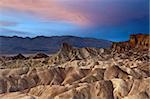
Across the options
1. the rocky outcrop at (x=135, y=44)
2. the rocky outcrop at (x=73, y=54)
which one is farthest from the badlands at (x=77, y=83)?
the rocky outcrop at (x=135, y=44)

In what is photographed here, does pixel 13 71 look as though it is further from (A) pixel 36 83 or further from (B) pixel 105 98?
(B) pixel 105 98

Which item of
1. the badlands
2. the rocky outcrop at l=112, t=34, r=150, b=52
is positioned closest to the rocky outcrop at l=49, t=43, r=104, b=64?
the rocky outcrop at l=112, t=34, r=150, b=52

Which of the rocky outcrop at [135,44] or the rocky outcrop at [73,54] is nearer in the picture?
the rocky outcrop at [73,54]

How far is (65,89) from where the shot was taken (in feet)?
91.3

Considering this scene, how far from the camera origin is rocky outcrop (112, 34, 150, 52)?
8725 centimetres

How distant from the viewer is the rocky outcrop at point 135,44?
8725 cm

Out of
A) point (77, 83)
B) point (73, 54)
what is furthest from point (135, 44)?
point (77, 83)

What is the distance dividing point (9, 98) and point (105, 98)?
6803 mm

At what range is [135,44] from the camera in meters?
91.9

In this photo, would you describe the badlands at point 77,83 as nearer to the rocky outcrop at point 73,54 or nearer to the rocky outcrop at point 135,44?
the rocky outcrop at point 73,54

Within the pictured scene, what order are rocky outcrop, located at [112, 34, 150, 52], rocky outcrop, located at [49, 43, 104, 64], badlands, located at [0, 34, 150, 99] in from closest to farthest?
badlands, located at [0, 34, 150, 99] → rocky outcrop, located at [49, 43, 104, 64] → rocky outcrop, located at [112, 34, 150, 52]

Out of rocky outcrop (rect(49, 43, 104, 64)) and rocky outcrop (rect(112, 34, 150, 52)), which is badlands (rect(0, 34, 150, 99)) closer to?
rocky outcrop (rect(49, 43, 104, 64))

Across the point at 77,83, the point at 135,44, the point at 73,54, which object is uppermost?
the point at 135,44

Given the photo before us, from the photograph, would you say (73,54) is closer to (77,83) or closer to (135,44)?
(135,44)
